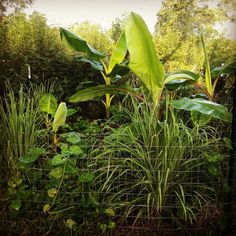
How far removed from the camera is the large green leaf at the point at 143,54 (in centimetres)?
156

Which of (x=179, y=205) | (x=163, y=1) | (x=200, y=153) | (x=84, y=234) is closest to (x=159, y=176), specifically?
(x=179, y=205)

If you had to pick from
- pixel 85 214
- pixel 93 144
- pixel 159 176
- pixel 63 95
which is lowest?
pixel 85 214

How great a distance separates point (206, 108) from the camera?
1.54 meters

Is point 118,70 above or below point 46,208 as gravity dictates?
above

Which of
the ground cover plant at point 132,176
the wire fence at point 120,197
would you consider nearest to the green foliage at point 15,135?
the ground cover plant at point 132,176

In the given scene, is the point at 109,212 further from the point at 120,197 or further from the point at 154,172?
the point at 154,172

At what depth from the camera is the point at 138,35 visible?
157 cm

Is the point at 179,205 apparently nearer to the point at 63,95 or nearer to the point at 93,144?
the point at 93,144

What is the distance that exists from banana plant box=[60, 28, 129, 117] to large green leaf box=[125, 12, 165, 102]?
28 centimetres

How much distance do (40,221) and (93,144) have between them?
55 centimetres

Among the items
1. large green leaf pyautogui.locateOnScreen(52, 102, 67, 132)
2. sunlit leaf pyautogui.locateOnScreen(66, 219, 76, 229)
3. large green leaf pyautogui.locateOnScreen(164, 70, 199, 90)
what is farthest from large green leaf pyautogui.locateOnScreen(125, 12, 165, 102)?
sunlit leaf pyautogui.locateOnScreen(66, 219, 76, 229)

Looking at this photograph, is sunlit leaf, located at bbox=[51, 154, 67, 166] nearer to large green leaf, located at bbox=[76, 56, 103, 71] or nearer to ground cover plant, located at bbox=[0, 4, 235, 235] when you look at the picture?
ground cover plant, located at bbox=[0, 4, 235, 235]

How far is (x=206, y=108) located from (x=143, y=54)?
18.6 inches

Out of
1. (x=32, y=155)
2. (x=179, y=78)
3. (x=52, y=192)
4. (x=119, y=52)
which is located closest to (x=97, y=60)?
(x=119, y=52)
